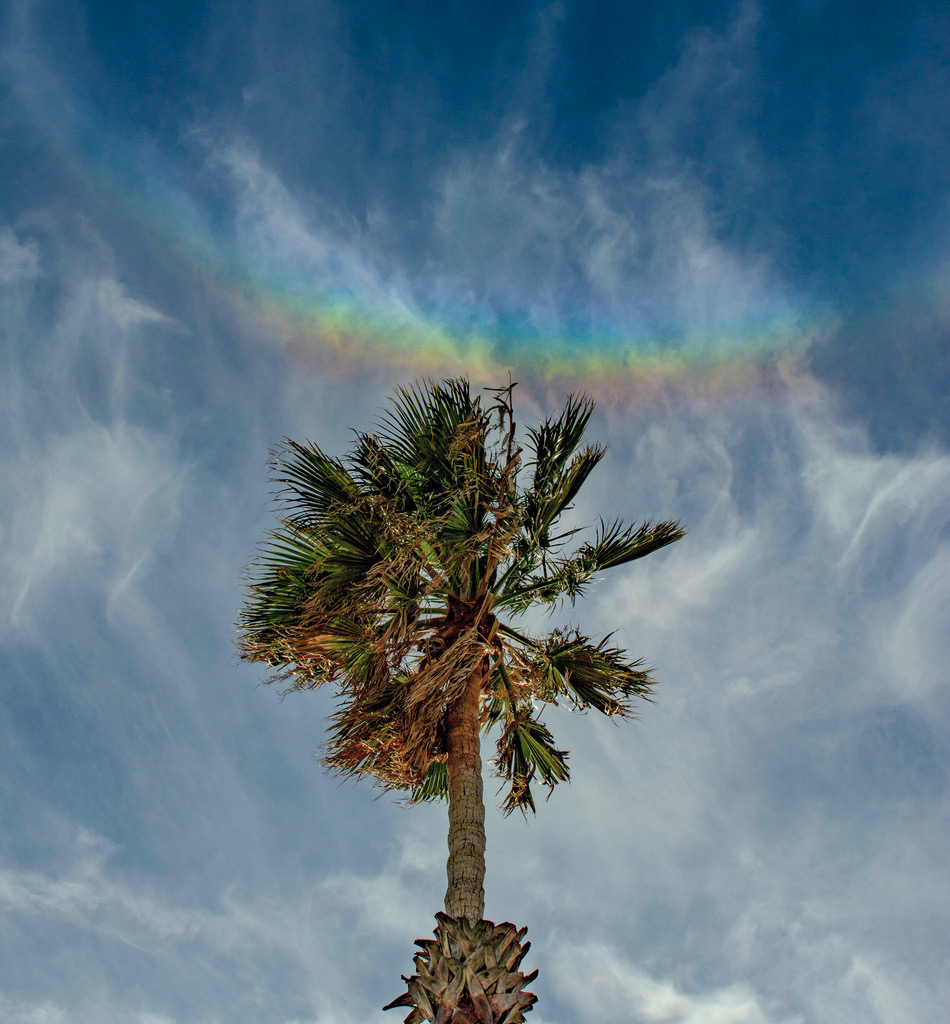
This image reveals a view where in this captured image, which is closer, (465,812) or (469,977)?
(469,977)

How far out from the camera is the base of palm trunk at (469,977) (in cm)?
506

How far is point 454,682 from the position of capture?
Answer: 7398 millimetres

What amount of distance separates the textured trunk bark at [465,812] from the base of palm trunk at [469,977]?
364 mm

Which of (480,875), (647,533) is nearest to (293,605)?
(480,875)

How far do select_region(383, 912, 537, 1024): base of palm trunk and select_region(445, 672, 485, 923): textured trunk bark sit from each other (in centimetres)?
36

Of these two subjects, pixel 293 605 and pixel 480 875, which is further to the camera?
pixel 293 605

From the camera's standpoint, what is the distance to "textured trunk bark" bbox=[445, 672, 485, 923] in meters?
6.04

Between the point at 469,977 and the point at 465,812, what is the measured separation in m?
1.58

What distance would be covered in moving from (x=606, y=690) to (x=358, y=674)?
2701mm

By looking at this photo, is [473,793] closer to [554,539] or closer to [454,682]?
[454,682]

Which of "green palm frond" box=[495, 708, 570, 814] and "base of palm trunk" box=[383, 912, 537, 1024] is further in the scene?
"green palm frond" box=[495, 708, 570, 814]

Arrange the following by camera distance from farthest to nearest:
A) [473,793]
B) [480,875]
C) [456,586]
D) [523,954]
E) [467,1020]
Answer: [456,586]
[473,793]
[480,875]
[523,954]
[467,1020]

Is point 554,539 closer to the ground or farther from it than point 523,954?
farther from it

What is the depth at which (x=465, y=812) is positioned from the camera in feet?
21.8
